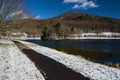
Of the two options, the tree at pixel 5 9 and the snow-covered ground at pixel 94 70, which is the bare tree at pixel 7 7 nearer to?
the tree at pixel 5 9

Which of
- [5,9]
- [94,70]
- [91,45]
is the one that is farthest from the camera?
[91,45]

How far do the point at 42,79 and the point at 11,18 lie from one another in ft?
79.3

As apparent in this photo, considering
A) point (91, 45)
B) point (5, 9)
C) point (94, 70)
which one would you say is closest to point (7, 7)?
point (5, 9)

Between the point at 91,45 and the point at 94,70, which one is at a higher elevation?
the point at 94,70

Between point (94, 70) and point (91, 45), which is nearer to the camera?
point (94, 70)

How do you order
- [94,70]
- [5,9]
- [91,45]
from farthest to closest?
[91,45] → [5,9] → [94,70]

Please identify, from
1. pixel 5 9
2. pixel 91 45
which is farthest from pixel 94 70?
pixel 91 45

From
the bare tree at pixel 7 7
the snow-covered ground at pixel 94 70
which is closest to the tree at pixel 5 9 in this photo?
the bare tree at pixel 7 7

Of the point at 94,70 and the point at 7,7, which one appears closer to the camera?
the point at 94,70

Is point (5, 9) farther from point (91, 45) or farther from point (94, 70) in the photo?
point (91, 45)

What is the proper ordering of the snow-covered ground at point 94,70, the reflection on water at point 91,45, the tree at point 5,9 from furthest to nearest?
the reflection on water at point 91,45 → the tree at point 5,9 → the snow-covered ground at point 94,70

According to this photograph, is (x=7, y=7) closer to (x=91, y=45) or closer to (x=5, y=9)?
(x=5, y=9)

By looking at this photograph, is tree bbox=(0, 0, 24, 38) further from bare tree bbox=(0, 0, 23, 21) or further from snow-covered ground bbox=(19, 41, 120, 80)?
snow-covered ground bbox=(19, 41, 120, 80)

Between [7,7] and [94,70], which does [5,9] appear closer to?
[7,7]
